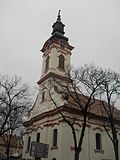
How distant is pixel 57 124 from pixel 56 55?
12905mm

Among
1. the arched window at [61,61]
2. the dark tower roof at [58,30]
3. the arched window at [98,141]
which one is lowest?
the arched window at [98,141]

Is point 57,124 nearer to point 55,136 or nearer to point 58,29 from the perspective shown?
point 55,136

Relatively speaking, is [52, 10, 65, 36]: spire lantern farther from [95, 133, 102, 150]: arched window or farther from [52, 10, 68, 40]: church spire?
[95, 133, 102, 150]: arched window

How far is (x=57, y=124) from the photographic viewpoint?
2884 cm

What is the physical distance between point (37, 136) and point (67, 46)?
16404 mm

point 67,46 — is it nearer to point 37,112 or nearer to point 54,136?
point 37,112

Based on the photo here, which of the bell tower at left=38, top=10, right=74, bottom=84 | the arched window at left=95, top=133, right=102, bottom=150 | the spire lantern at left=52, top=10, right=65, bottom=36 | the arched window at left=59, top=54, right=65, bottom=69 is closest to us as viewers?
the arched window at left=95, top=133, right=102, bottom=150

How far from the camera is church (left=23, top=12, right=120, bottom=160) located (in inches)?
1087

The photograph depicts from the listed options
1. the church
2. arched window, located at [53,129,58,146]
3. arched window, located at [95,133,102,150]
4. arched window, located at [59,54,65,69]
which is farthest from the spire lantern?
arched window, located at [95,133,102,150]

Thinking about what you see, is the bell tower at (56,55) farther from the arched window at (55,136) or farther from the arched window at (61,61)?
the arched window at (55,136)

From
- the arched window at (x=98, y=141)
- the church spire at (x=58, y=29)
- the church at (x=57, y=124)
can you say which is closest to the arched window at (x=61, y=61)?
the church at (x=57, y=124)

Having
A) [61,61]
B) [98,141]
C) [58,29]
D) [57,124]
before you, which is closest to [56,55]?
[61,61]

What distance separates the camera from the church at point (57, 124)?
27.6m

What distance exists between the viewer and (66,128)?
27859mm
